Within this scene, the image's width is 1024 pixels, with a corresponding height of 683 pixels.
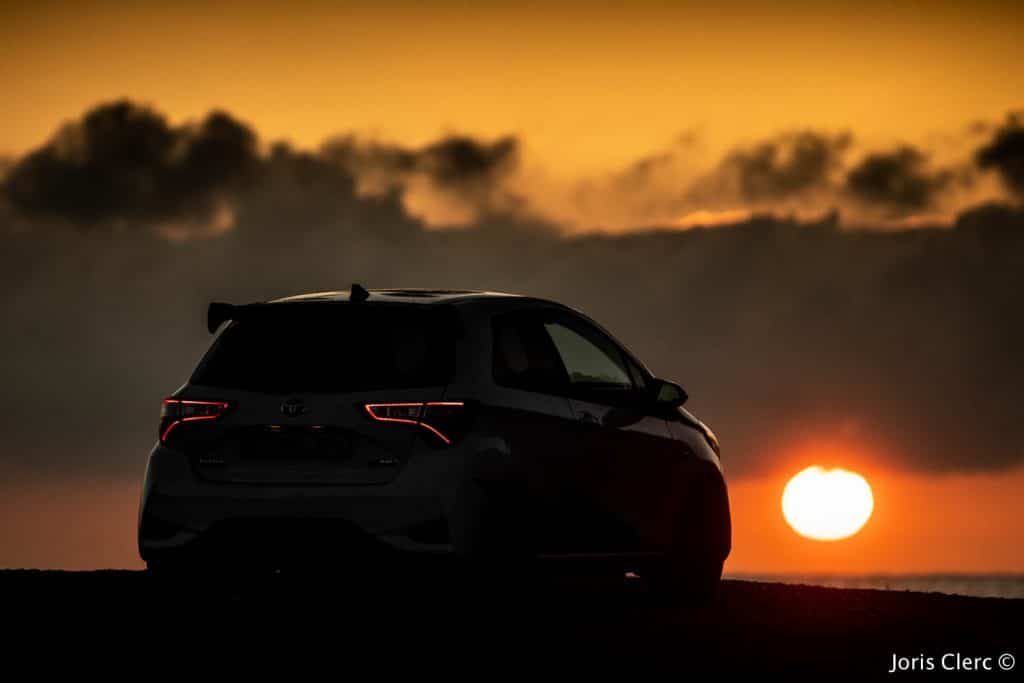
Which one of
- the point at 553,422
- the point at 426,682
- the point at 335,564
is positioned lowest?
the point at 426,682

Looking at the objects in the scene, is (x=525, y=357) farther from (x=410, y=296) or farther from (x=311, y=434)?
(x=311, y=434)

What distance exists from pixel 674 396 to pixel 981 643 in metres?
2.35

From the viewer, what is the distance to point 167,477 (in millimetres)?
10297

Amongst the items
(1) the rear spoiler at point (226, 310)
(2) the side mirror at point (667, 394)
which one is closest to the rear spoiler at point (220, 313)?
(1) the rear spoiler at point (226, 310)

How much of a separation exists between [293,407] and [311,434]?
169 millimetres

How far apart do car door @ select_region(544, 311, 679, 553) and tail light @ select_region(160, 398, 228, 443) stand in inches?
81.3

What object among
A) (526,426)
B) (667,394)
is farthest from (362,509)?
(667,394)

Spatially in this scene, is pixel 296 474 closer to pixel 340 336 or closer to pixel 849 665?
pixel 340 336

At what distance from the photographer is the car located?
984 cm

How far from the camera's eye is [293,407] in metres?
9.95

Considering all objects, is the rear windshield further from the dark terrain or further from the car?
the dark terrain

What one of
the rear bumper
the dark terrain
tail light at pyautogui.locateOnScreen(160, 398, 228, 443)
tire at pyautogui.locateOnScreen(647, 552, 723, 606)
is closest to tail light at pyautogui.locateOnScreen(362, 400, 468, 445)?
the rear bumper

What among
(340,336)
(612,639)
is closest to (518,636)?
(612,639)

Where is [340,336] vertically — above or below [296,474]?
above
